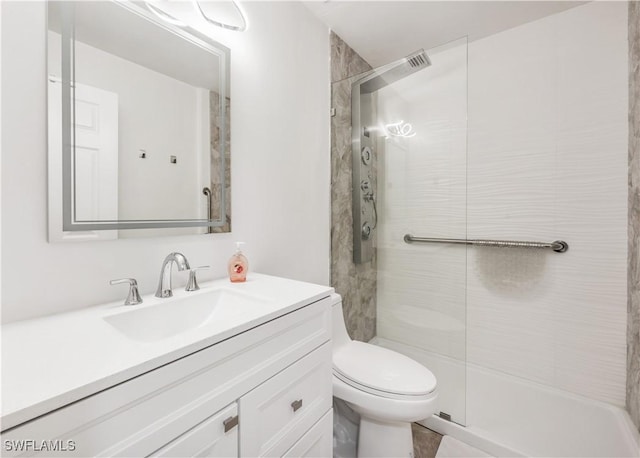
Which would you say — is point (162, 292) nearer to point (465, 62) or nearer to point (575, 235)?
point (465, 62)

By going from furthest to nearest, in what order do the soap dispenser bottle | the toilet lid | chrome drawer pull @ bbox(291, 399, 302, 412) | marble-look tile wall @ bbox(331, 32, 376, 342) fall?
marble-look tile wall @ bbox(331, 32, 376, 342) < the toilet lid < the soap dispenser bottle < chrome drawer pull @ bbox(291, 399, 302, 412)

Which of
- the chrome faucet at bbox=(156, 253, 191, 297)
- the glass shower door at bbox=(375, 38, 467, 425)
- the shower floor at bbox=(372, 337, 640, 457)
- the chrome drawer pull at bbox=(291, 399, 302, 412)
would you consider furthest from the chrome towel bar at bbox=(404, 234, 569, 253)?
the chrome faucet at bbox=(156, 253, 191, 297)

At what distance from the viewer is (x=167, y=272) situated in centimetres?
92

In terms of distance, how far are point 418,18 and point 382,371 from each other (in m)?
1.93

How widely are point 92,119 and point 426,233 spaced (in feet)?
5.22

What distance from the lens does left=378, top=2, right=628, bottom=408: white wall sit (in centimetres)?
→ 159

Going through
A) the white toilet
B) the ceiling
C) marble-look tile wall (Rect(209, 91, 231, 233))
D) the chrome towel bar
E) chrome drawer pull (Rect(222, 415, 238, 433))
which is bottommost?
the white toilet

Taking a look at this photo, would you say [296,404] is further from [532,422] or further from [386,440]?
[532,422]

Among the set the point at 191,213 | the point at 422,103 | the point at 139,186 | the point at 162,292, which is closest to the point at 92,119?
the point at 139,186

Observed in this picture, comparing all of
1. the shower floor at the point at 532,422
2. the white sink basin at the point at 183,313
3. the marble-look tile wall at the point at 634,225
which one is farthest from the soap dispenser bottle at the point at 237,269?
the marble-look tile wall at the point at 634,225

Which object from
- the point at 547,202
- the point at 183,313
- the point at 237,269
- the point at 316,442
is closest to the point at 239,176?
the point at 237,269

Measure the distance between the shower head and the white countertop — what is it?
150 cm

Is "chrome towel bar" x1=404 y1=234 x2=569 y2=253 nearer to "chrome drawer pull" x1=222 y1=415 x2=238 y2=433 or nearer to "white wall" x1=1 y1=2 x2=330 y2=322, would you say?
"white wall" x1=1 y1=2 x2=330 y2=322

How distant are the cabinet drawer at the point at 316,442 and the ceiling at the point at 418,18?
196cm
